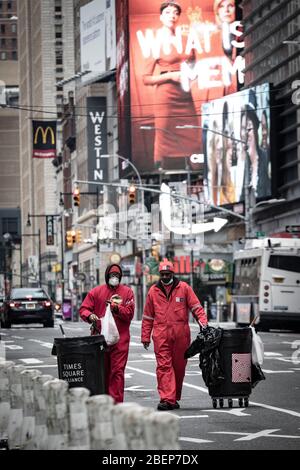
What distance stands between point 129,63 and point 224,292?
4426 cm

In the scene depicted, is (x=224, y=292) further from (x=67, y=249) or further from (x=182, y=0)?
(x=67, y=249)

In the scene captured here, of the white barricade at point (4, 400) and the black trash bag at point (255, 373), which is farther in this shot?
the black trash bag at point (255, 373)

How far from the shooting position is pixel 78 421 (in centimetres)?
884

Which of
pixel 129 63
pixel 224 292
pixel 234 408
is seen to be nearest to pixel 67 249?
pixel 129 63

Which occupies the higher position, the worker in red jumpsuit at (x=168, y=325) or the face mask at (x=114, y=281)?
the face mask at (x=114, y=281)

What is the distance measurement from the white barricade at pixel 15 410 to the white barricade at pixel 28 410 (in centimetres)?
19

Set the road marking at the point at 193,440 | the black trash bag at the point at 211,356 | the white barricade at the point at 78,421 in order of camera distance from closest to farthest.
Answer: the white barricade at the point at 78,421, the road marking at the point at 193,440, the black trash bag at the point at 211,356

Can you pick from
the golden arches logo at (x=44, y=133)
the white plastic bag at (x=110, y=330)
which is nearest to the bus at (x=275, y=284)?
the white plastic bag at (x=110, y=330)

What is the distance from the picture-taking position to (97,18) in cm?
13712

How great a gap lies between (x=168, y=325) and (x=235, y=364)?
3.54 feet

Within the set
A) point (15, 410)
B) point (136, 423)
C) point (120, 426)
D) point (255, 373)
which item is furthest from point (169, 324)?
point (136, 423)

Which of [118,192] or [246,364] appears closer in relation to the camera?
[246,364]

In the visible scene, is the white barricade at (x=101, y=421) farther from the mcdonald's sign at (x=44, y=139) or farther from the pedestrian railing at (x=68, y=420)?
the mcdonald's sign at (x=44, y=139)

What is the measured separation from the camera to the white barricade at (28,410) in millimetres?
11516
